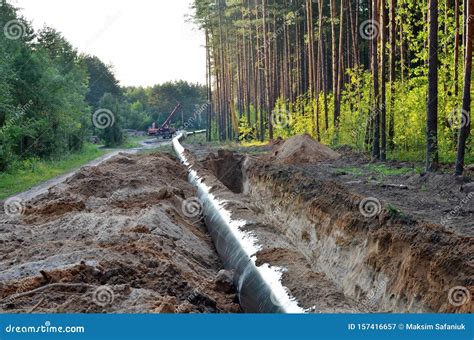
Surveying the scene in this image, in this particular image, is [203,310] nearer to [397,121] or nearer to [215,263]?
[215,263]

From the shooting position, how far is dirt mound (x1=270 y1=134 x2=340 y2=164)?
19406 mm

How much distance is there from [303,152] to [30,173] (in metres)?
10.2

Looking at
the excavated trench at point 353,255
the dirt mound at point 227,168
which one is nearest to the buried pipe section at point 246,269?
the excavated trench at point 353,255

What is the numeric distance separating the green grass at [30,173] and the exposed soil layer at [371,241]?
834 cm

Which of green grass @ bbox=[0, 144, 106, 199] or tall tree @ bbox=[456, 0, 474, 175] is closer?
tall tree @ bbox=[456, 0, 474, 175]

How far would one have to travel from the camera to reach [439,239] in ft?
19.5

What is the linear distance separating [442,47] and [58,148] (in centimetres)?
1938

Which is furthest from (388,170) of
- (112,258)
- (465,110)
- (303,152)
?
(112,258)

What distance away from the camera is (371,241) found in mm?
6934

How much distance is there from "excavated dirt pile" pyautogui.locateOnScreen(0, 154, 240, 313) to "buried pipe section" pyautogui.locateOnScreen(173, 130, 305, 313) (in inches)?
9.6

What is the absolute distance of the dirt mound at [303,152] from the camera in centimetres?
1941

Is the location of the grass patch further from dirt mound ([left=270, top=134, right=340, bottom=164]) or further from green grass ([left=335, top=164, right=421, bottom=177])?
dirt mound ([left=270, top=134, right=340, bottom=164])

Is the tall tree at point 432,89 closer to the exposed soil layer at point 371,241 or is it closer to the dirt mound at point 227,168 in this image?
the exposed soil layer at point 371,241

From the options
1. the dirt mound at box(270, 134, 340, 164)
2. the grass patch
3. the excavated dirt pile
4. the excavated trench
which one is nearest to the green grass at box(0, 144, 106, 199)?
the excavated dirt pile
